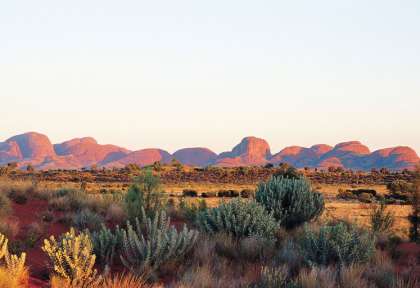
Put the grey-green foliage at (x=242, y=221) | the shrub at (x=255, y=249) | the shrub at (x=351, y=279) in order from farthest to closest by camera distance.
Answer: the grey-green foliage at (x=242, y=221) < the shrub at (x=255, y=249) < the shrub at (x=351, y=279)

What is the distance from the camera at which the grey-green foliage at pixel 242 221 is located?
1145 centimetres

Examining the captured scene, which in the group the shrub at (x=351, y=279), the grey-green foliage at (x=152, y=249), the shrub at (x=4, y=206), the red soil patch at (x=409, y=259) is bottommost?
the red soil patch at (x=409, y=259)

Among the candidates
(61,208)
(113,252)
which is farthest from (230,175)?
(113,252)

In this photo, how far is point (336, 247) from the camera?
9.94 metres

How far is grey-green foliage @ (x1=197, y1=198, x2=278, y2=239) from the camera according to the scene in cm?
1145

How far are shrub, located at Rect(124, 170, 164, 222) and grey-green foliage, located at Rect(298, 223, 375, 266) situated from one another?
4.14 meters

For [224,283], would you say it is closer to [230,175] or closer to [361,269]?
[361,269]

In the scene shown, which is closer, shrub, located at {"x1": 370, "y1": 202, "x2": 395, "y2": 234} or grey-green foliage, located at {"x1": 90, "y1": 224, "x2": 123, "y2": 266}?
grey-green foliage, located at {"x1": 90, "y1": 224, "x2": 123, "y2": 266}

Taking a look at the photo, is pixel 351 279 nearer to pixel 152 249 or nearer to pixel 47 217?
pixel 152 249

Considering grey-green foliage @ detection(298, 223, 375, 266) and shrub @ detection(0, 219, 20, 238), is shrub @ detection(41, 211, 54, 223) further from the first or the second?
grey-green foliage @ detection(298, 223, 375, 266)

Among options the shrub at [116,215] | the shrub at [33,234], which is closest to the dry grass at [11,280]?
the shrub at [33,234]

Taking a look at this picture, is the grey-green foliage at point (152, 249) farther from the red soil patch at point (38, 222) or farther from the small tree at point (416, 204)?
the small tree at point (416, 204)

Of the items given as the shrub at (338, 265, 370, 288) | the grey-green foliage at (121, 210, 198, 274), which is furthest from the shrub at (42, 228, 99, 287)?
the shrub at (338, 265, 370, 288)

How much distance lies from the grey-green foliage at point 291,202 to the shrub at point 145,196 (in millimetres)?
2772
